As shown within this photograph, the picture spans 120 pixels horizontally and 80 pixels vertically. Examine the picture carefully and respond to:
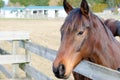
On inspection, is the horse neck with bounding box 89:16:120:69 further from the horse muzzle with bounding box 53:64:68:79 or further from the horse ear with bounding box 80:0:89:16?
the horse muzzle with bounding box 53:64:68:79

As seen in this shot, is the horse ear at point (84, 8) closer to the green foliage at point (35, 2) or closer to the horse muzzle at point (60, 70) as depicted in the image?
the horse muzzle at point (60, 70)

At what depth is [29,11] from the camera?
7844 cm

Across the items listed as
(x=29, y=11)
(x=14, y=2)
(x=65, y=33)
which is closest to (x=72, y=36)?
(x=65, y=33)

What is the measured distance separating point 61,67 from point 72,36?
0.31 meters

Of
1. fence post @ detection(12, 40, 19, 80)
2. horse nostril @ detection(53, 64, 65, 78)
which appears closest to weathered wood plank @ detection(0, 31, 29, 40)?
fence post @ detection(12, 40, 19, 80)

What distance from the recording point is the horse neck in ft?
9.55

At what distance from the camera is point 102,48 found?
9.79 ft

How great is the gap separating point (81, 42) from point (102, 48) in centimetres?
35

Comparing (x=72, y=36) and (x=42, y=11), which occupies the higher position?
(x=72, y=36)

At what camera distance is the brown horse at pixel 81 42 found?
2584 millimetres

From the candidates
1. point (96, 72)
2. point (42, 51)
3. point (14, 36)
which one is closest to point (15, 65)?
point (14, 36)

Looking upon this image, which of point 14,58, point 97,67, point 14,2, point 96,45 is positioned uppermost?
point 96,45

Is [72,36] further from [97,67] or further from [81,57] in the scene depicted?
[97,67]

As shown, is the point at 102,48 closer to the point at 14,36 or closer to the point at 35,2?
the point at 14,36
